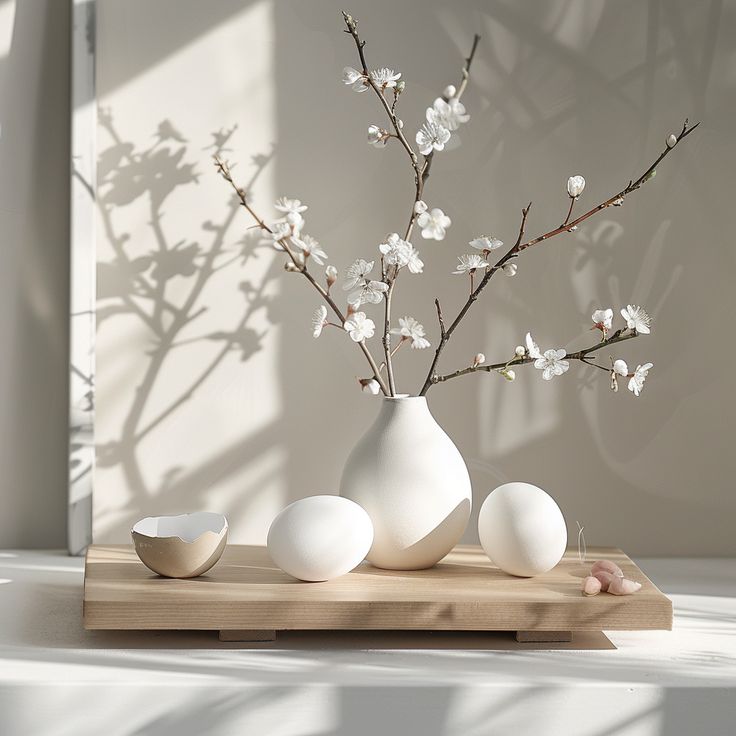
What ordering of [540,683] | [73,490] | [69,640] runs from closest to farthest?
[540,683]
[69,640]
[73,490]

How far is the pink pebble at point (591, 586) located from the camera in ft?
3.58

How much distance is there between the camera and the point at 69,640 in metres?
1.08

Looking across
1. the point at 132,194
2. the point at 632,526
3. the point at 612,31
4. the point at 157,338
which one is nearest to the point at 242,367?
the point at 157,338

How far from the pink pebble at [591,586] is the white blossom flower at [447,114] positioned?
0.54 meters

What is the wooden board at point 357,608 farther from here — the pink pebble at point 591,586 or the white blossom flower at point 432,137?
the white blossom flower at point 432,137

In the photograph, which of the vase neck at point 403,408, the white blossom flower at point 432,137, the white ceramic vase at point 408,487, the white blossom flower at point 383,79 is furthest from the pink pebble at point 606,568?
the white blossom flower at point 383,79

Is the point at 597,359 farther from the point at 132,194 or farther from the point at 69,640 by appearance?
the point at 69,640

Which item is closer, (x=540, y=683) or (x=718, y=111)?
(x=540, y=683)

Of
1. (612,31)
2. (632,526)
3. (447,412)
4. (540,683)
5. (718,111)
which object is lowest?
(540,683)

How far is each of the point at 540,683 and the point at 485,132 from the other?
871 millimetres

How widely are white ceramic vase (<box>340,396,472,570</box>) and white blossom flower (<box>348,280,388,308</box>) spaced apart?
0.41 feet

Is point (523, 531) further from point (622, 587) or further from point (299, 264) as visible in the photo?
point (299, 264)

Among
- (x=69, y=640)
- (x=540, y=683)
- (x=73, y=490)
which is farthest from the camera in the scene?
(x=73, y=490)

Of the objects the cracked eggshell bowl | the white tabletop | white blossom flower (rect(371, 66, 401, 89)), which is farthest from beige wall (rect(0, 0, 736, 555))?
the white tabletop
